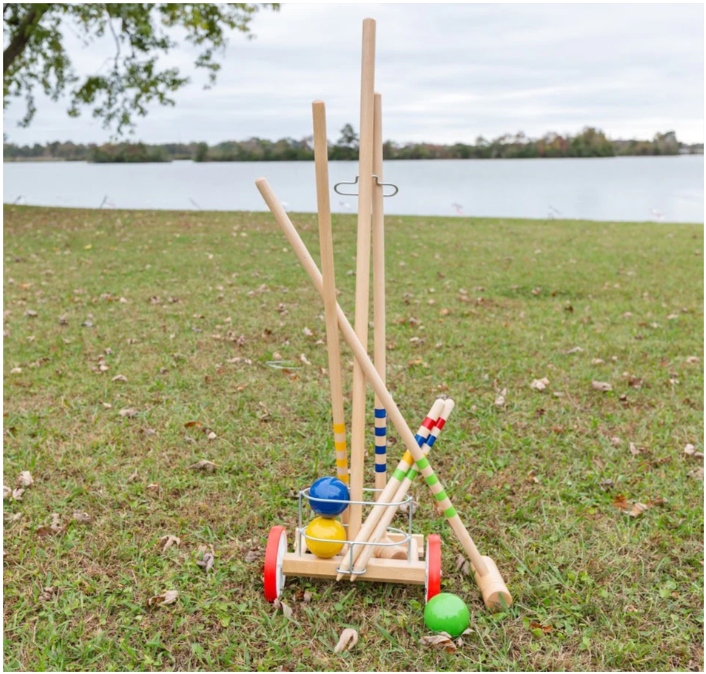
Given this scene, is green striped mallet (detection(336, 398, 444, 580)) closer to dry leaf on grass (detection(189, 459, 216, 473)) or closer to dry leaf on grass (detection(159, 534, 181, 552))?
dry leaf on grass (detection(159, 534, 181, 552))

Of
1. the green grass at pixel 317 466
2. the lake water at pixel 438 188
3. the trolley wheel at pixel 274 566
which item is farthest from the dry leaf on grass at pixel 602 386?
the lake water at pixel 438 188

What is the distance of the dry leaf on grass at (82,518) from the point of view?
3.07 m

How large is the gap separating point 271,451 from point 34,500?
3.85 ft

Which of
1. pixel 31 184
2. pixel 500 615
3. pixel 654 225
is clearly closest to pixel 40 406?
pixel 500 615

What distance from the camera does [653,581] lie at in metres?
2.71

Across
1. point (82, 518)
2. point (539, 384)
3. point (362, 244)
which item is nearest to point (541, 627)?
point (362, 244)

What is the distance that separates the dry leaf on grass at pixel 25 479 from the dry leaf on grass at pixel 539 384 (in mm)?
3112

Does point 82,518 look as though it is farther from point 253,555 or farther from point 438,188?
point 438,188

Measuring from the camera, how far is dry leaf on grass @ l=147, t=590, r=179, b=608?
101 inches

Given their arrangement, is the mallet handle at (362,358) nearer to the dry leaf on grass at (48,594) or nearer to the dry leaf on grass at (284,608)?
the dry leaf on grass at (284,608)

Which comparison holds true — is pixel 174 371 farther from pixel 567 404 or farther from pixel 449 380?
pixel 567 404

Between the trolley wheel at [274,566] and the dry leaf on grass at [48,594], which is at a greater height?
the trolley wheel at [274,566]

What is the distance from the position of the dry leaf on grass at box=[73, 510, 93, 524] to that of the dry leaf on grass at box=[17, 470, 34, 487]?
0.42 metres

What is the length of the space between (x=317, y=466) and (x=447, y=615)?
50.9 inches
